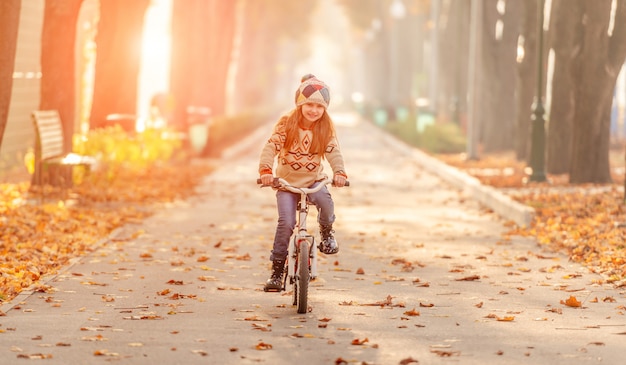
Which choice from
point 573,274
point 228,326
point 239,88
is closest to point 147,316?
point 228,326

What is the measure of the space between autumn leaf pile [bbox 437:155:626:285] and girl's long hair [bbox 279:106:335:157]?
3.21 m

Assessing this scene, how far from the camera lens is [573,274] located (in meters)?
12.6

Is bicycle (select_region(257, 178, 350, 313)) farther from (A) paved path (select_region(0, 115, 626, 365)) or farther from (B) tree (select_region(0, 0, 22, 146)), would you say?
(B) tree (select_region(0, 0, 22, 146))

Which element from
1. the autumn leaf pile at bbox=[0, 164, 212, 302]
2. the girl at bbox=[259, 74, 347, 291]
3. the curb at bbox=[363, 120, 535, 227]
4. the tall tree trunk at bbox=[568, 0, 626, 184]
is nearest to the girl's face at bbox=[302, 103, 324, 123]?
the girl at bbox=[259, 74, 347, 291]

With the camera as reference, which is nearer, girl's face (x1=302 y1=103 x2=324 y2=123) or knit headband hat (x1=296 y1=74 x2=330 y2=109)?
knit headband hat (x1=296 y1=74 x2=330 y2=109)

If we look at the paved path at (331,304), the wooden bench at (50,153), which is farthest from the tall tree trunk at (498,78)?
the paved path at (331,304)

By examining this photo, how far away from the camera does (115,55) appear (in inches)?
969

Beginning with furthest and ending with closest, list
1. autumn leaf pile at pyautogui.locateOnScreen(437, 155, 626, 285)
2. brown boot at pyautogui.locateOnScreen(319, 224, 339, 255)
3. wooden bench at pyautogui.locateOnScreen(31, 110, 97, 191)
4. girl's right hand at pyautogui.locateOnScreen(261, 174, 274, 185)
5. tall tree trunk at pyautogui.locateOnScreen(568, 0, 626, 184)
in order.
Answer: tall tree trunk at pyautogui.locateOnScreen(568, 0, 626, 184)
wooden bench at pyautogui.locateOnScreen(31, 110, 97, 191)
autumn leaf pile at pyautogui.locateOnScreen(437, 155, 626, 285)
brown boot at pyautogui.locateOnScreen(319, 224, 339, 255)
girl's right hand at pyautogui.locateOnScreen(261, 174, 274, 185)

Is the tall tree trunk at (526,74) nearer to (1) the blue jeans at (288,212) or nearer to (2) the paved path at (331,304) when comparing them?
(2) the paved path at (331,304)

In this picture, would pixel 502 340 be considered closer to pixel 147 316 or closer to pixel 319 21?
pixel 147 316

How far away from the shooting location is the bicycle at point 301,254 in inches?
394

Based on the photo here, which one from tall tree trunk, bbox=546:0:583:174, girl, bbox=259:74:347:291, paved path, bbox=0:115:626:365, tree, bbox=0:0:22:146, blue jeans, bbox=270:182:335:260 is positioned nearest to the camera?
paved path, bbox=0:115:626:365

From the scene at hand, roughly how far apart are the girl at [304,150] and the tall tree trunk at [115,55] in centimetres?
1467

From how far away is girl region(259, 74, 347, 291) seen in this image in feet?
33.8
